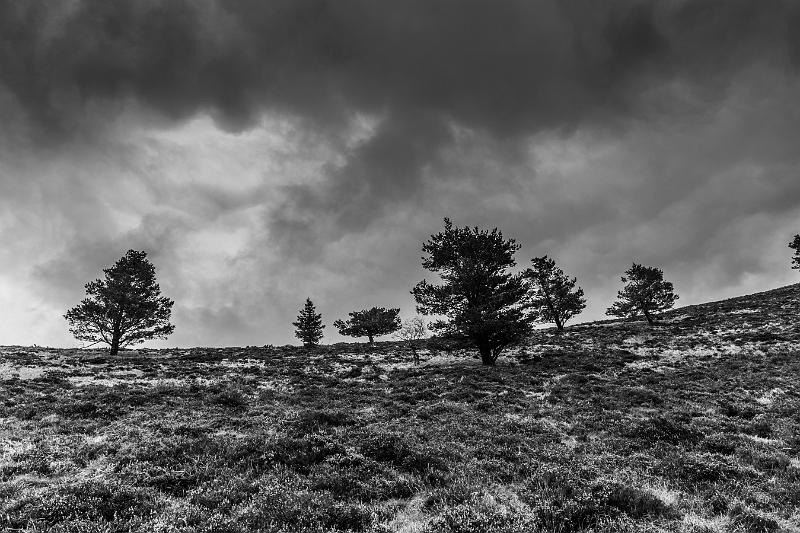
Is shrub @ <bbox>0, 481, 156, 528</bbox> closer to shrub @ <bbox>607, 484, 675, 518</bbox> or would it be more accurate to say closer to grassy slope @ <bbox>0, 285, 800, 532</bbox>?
grassy slope @ <bbox>0, 285, 800, 532</bbox>

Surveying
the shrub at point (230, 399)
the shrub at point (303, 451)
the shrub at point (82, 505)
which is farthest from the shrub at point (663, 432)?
the shrub at point (230, 399)

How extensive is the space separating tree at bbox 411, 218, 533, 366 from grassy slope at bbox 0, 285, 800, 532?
182 inches

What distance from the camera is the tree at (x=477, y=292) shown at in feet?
103

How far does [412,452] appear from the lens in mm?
11312

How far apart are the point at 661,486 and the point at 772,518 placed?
1.98 meters

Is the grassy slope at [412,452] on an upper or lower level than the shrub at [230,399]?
lower

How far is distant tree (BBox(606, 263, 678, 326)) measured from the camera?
52938 millimetres

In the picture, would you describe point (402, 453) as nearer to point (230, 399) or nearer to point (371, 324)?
point (230, 399)

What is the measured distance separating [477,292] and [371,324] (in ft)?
107

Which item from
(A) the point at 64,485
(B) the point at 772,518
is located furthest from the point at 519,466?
(A) the point at 64,485

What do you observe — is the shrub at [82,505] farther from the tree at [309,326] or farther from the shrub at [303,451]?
the tree at [309,326]

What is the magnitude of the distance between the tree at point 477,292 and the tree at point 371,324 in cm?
3055

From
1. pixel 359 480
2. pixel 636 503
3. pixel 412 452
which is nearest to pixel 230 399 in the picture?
pixel 412 452

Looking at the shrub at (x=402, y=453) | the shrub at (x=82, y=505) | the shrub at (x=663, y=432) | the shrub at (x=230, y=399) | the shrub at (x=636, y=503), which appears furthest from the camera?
the shrub at (x=230, y=399)
